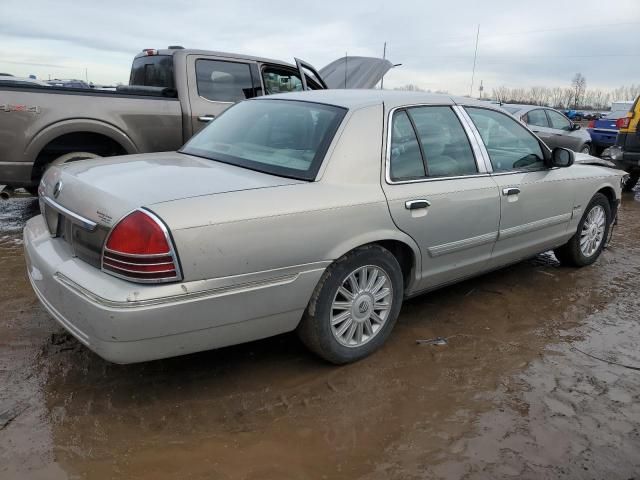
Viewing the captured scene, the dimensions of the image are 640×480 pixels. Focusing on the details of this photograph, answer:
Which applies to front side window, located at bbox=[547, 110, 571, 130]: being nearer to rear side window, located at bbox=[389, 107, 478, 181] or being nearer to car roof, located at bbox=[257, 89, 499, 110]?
car roof, located at bbox=[257, 89, 499, 110]

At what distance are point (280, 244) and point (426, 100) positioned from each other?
5.58ft

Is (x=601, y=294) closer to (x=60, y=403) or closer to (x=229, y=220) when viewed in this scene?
(x=229, y=220)

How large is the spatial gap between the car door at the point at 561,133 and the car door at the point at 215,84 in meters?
8.29

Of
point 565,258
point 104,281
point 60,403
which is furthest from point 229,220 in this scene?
point 565,258

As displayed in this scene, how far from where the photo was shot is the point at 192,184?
2752 millimetres

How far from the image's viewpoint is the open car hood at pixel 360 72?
11727 mm

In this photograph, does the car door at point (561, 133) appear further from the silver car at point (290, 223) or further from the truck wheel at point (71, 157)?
the truck wheel at point (71, 157)

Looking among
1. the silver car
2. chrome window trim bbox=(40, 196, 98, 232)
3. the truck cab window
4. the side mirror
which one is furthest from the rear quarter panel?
the truck cab window

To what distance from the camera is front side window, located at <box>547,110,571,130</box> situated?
12.7m

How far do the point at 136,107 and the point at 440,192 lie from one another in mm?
3699

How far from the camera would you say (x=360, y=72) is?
38.8 feet

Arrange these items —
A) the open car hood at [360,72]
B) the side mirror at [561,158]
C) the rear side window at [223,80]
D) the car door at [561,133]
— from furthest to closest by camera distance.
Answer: the car door at [561,133], the open car hood at [360,72], the rear side window at [223,80], the side mirror at [561,158]

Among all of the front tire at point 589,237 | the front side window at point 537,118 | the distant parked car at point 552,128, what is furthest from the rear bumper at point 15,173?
the front side window at point 537,118

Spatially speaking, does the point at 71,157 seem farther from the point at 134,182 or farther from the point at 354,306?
the point at 354,306
